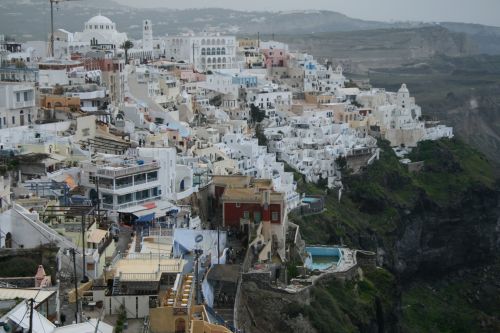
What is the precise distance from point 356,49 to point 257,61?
4145 inches

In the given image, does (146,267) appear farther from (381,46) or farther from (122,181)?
(381,46)

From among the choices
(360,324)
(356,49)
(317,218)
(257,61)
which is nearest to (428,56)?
(356,49)

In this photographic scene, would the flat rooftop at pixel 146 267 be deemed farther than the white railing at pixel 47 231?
No

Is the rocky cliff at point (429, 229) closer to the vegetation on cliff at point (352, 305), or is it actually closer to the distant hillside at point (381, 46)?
the vegetation on cliff at point (352, 305)

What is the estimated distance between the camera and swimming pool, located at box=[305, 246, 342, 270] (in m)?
30.5

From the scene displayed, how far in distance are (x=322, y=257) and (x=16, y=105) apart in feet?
39.3

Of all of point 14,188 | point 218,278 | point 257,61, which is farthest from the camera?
point 257,61

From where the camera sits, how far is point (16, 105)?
110 ft

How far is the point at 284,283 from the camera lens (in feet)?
86.5

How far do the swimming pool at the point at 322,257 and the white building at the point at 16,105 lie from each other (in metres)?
11.1

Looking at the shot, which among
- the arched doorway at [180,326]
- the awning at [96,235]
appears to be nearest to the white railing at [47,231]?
the awning at [96,235]

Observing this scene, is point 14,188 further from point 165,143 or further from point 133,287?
point 165,143

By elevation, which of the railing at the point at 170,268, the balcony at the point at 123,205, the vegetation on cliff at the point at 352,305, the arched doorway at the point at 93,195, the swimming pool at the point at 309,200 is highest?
the arched doorway at the point at 93,195

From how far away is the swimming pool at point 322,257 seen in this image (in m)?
30.5
